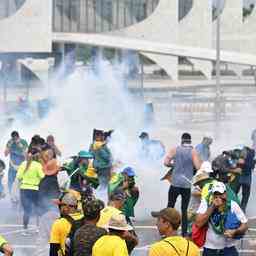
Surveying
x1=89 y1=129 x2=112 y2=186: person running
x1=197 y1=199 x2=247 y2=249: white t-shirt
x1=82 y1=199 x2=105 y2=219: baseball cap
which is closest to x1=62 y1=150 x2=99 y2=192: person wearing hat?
x1=89 y1=129 x2=112 y2=186: person running

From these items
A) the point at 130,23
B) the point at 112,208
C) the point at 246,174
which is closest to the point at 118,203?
the point at 112,208

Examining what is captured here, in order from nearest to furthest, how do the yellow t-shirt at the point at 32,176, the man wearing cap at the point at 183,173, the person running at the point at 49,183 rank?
the person running at the point at 49,183, the man wearing cap at the point at 183,173, the yellow t-shirt at the point at 32,176

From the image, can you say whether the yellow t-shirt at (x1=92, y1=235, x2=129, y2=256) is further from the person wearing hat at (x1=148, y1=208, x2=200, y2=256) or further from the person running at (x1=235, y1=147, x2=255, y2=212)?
the person running at (x1=235, y1=147, x2=255, y2=212)

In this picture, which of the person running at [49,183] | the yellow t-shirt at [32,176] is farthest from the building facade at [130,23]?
the person running at [49,183]

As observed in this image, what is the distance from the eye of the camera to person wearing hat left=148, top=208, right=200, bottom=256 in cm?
628

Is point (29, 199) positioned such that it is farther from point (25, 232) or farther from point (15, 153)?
point (15, 153)

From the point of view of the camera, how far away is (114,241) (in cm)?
644

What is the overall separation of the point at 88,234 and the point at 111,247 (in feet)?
1.28

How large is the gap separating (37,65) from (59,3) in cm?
619

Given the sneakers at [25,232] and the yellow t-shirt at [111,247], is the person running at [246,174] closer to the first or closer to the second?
the sneakers at [25,232]

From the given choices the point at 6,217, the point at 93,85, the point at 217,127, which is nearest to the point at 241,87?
the point at 93,85

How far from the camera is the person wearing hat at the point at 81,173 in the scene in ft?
33.7

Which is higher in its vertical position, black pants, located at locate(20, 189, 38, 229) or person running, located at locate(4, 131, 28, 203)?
person running, located at locate(4, 131, 28, 203)

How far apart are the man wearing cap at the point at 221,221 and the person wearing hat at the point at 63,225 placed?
109 cm
